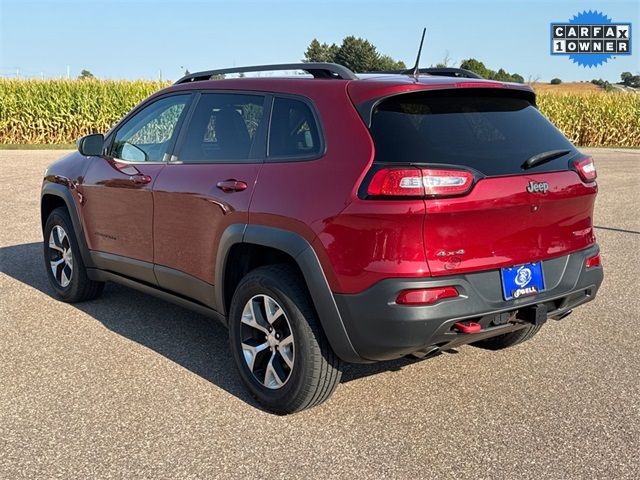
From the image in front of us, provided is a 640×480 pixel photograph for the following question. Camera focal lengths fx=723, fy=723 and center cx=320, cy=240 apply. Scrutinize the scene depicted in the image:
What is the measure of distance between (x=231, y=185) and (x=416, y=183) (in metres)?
1.22

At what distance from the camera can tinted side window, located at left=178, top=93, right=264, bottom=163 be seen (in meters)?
4.12

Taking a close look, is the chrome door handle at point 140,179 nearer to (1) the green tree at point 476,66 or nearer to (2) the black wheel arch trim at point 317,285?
(2) the black wheel arch trim at point 317,285

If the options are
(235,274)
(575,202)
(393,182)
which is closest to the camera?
(393,182)

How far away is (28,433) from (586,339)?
3.59 metres

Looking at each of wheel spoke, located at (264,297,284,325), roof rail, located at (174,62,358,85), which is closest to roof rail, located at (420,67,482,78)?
roof rail, located at (174,62,358,85)

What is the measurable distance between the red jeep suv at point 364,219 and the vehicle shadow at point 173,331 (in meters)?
0.39

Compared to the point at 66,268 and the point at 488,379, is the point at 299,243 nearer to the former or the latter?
the point at 488,379

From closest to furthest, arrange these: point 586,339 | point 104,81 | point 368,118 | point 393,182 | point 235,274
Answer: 1. point 393,182
2. point 368,118
3. point 235,274
4. point 586,339
5. point 104,81

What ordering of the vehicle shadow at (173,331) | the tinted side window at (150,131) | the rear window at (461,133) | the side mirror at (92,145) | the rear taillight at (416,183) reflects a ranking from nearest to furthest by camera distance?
the rear taillight at (416,183), the rear window at (461,133), the vehicle shadow at (173,331), the tinted side window at (150,131), the side mirror at (92,145)

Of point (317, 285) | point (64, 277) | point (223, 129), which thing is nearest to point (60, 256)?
point (64, 277)

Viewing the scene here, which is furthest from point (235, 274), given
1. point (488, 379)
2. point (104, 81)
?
point (104, 81)

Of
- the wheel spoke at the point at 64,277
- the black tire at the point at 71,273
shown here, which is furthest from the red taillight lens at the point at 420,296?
the wheel spoke at the point at 64,277

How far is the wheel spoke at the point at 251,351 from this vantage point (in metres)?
3.92

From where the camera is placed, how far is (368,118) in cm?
347
